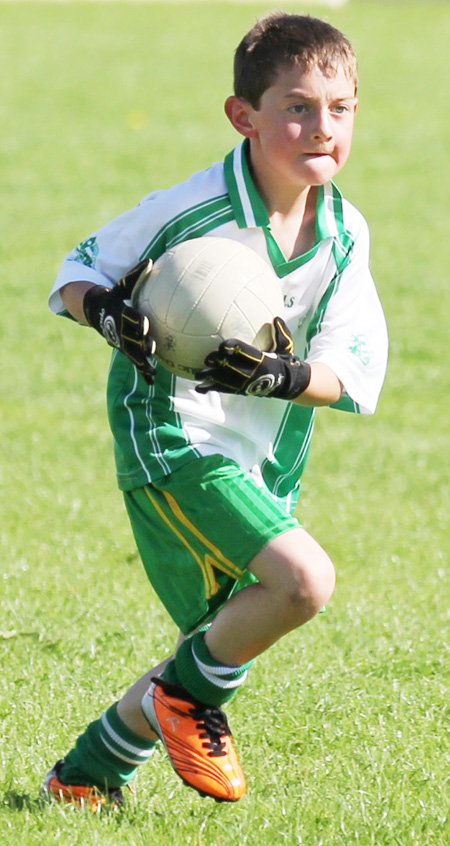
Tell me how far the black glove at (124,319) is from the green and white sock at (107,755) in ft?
3.41

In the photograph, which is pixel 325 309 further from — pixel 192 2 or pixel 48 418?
pixel 192 2

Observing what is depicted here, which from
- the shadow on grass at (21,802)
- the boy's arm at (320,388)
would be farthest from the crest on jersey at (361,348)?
the shadow on grass at (21,802)

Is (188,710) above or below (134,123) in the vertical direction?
below

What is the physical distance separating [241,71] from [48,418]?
5666mm

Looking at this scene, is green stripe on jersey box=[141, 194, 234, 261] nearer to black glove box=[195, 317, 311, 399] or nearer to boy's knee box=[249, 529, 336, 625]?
black glove box=[195, 317, 311, 399]

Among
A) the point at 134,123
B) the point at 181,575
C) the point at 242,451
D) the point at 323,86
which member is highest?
the point at 134,123

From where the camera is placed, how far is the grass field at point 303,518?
12.4 ft

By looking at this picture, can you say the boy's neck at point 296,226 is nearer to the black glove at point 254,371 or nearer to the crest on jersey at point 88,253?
the black glove at point 254,371

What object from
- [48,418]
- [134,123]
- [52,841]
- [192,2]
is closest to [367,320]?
[52,841]

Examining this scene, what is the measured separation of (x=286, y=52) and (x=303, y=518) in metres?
4.12

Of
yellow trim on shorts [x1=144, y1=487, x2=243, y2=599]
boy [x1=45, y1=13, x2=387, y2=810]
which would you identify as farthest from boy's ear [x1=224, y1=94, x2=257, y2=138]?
yellow trim on shorts [x1=144, y1=487, x2=243, y2=599]

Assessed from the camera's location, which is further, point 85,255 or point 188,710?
point 85,255

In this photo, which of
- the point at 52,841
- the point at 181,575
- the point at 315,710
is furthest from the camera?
the point at 315,710

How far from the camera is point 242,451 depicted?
3797 millimetres
